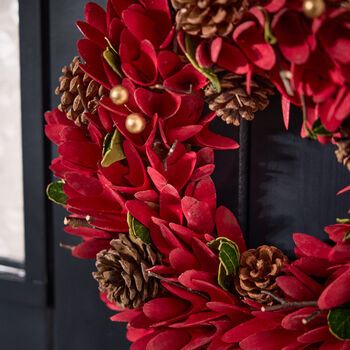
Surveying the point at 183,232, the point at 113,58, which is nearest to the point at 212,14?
the point at 113,58

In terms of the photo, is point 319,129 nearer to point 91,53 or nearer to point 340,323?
point 340,323

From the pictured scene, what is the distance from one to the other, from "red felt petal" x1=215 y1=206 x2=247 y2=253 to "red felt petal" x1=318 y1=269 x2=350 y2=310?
0.13 metres

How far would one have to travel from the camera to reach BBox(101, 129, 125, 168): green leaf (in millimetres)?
493

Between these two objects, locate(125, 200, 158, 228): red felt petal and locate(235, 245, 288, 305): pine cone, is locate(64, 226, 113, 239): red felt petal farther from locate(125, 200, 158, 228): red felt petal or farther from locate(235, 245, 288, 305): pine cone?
locate(235, 245, 288, 305): pine cone

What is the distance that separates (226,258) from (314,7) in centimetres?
27

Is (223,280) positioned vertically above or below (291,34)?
below

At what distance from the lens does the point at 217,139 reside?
0.52m

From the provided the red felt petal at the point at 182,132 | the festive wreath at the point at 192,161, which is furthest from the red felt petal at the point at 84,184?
the red felt petal at the point at 182,132

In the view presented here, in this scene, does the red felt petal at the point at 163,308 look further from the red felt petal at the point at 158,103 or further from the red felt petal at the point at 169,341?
the red felt petal at the point at 158,103

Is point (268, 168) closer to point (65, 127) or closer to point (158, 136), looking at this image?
point (158, 136)

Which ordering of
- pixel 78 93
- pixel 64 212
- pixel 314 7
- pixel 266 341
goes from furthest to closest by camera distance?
pixel 64 212, pixel 78 93, pixel 266 341, pixel 314 7

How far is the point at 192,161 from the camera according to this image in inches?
19.8

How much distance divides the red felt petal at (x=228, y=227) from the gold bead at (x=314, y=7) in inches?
10.0

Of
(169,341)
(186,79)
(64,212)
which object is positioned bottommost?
(169,341)
